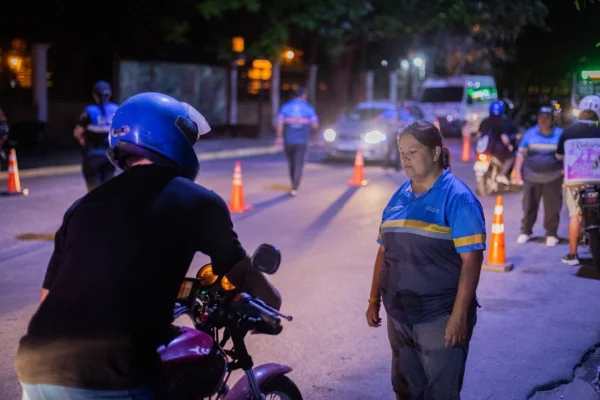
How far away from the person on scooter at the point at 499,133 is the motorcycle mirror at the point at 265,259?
1193 centimetres

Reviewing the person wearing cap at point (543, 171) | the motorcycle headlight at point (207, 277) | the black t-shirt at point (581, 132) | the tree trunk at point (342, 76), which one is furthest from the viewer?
the tree trunk at point (342, 76)

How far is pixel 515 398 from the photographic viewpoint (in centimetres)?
501

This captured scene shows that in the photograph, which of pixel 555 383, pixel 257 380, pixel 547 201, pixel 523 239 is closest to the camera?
pixel 257 380

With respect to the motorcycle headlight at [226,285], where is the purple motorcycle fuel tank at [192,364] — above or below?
below

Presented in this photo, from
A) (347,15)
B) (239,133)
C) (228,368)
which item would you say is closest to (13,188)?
(228,368)

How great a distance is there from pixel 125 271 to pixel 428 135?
75.2 inches

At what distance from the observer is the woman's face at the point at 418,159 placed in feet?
12.3

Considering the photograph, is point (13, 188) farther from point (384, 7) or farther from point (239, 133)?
point (384, 7)

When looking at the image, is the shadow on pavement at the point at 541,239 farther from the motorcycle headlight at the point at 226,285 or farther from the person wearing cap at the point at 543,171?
the motorcycle headlight at the point at 226,285

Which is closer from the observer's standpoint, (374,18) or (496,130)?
(496,130)

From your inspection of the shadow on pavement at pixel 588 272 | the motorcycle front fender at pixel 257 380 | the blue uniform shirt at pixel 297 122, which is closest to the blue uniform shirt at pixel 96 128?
the blue uniform shirt at pixel 297 122

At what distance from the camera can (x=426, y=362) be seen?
3.66 meters

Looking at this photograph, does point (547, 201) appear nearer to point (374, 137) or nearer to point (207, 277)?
point (207, 277)

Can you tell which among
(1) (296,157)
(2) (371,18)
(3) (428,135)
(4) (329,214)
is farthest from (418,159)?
(2) (371,18)
